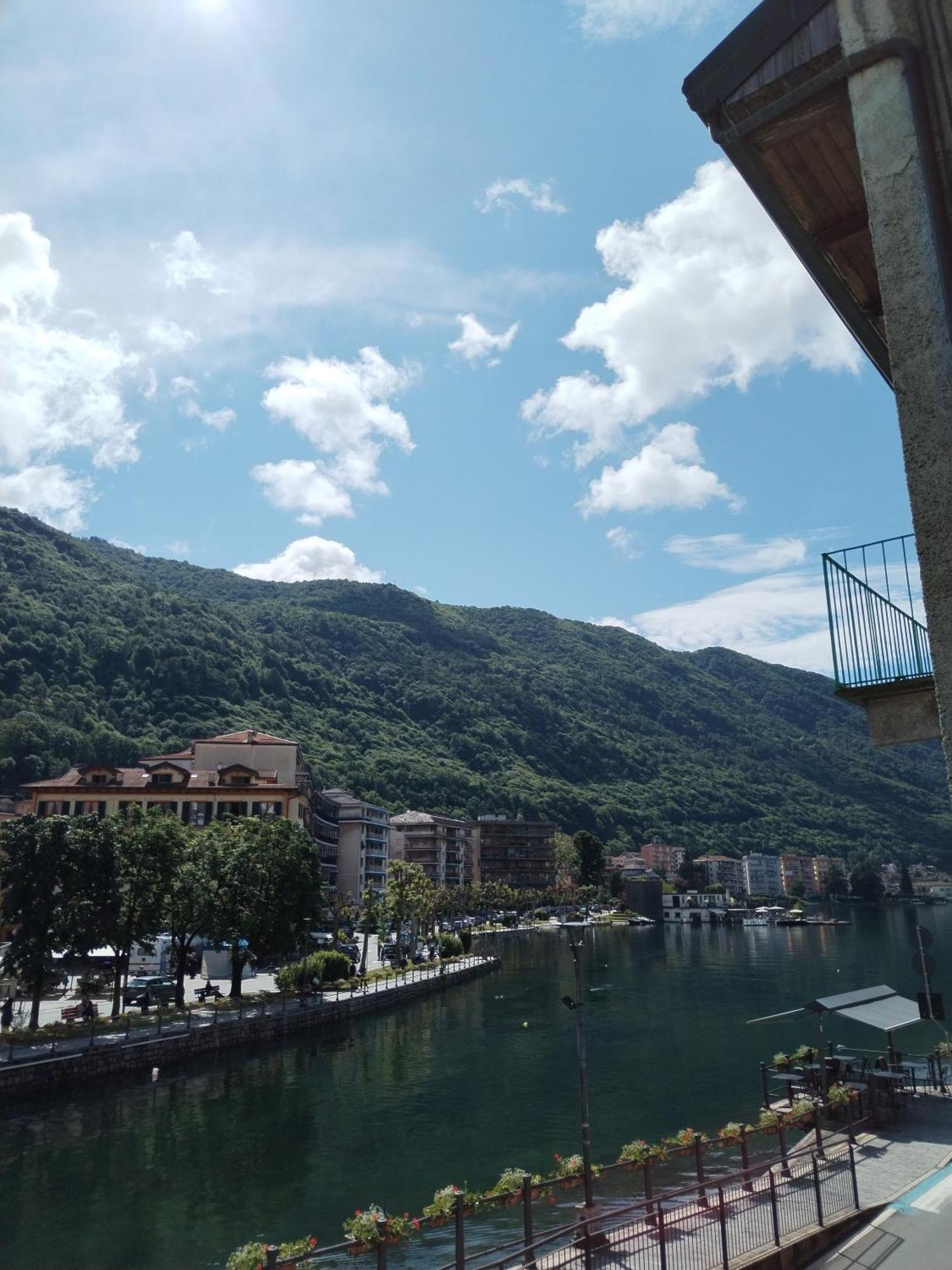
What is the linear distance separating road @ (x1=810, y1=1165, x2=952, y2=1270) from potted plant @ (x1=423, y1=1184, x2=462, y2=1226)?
237 inches

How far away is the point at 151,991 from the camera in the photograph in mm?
47125

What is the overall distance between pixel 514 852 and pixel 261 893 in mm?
130327

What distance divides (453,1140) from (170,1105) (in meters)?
11.6

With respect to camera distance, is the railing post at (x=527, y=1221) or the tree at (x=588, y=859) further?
the tree at (x=588, y=859)

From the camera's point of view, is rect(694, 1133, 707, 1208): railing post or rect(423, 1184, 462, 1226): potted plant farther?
rect(694, 1133, 707, 1208): railing post

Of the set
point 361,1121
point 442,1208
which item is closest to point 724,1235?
point 442,1208

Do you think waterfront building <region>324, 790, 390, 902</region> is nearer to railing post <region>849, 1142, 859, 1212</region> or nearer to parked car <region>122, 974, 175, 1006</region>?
parked car <region>122, 974, 175, 1006</region>

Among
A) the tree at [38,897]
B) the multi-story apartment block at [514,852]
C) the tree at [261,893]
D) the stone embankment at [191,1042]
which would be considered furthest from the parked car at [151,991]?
the multi-story apartment block at [514,852]

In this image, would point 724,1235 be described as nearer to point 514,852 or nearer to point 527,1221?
point 527,1221

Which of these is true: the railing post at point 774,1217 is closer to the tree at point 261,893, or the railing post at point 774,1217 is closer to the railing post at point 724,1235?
the railing post at point 724,1235

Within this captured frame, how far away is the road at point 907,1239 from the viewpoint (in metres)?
A: 12.9

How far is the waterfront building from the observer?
11031 cm

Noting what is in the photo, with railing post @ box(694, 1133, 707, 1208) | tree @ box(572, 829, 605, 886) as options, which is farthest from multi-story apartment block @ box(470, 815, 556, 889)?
railing post @ box(694, 1133, 707, 1208)

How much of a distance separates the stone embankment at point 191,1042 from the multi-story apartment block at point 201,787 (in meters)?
25.4
